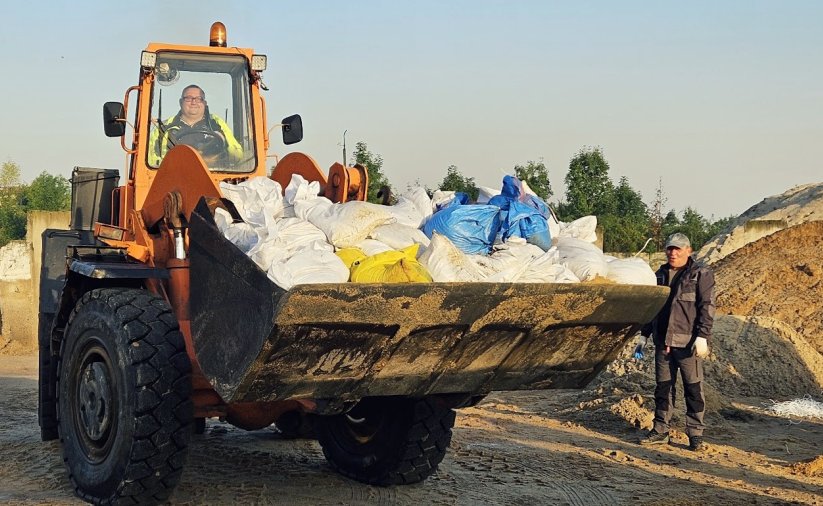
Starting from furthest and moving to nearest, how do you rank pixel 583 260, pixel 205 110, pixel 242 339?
1. pixel 205 110
2. pixel 583 260
3. pixel 242 339

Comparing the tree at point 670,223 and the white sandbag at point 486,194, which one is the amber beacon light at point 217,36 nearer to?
the white sandbag at point 486,194

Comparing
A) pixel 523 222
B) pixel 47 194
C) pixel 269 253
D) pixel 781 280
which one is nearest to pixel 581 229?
pixel 523 222

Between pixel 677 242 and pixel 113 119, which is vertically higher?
pixel 113 119

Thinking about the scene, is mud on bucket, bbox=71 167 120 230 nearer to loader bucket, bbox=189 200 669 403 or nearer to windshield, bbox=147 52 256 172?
windshield, bbox=147 52 256 172

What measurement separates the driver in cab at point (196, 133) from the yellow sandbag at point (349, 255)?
7.13 feet

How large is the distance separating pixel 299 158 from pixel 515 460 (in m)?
2.70

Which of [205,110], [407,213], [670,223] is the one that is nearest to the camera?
[407,213]

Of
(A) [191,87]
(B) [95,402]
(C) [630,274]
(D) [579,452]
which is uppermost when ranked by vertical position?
(A) [191,87]

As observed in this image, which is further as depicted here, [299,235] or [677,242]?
[677,242]

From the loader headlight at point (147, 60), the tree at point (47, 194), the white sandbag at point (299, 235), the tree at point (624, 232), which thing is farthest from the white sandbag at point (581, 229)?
the tree at point (47, 194)

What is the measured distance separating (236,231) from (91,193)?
2828 millimetres

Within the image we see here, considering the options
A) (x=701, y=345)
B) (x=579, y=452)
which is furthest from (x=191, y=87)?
(x=701, y=345)

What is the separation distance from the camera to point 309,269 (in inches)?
180

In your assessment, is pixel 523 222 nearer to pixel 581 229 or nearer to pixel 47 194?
pixel 581 229
